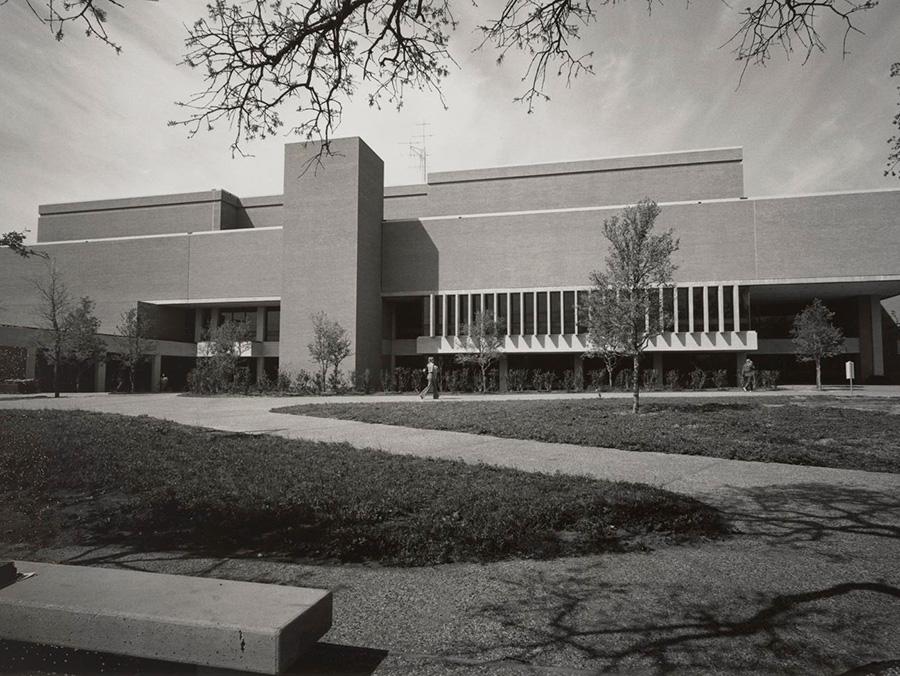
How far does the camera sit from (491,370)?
4025 centimetres

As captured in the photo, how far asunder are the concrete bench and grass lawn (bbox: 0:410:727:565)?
5.55 feet

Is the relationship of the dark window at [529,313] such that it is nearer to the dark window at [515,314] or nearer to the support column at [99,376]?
the dark window at [515,314]

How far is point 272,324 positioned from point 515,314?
1884 centimetres

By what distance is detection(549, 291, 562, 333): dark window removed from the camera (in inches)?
1545

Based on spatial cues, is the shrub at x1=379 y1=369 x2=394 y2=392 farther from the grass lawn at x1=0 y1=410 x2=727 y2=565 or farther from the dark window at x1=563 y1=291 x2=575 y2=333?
the grass lawn at x1=0 y1=410 x2=727 y2=565

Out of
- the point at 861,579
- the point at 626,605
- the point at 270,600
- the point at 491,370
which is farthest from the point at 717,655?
the point at 491,370

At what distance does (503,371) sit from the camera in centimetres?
4016

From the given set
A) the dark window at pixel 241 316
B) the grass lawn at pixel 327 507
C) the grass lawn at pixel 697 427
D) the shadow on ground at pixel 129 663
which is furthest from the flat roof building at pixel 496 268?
the shadow on ground at pixel 129 663

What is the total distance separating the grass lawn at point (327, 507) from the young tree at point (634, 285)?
11.4 meters

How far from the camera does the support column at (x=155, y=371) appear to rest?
42.7 metres

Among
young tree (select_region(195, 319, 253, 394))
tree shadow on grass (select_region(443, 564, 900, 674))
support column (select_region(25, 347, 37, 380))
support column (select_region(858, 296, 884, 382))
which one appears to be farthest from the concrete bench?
support column (select_region(858, 296, 884, 382))

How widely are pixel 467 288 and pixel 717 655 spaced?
38.1 metres

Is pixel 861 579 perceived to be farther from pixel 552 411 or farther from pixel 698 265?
pixel 698 265

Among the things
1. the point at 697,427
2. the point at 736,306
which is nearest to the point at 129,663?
the point at 697,427
